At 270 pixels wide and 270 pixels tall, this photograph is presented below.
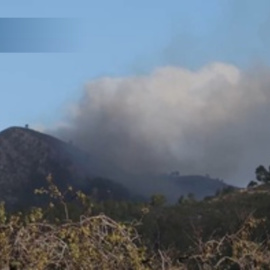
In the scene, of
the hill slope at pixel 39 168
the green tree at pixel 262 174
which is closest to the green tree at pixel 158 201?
the green tree at pixel 262 174

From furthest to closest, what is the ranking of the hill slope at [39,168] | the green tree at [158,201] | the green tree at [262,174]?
1. the hill slope at [39,168]
2. the green tree at [262,174]
3. the green tree at [158,201]

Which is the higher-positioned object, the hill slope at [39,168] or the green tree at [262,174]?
the hill slope at [39,168]

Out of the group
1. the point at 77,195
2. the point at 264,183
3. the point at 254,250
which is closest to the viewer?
the point at 77,195

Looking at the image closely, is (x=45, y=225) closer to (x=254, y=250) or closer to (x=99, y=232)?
(x=99, y=232)

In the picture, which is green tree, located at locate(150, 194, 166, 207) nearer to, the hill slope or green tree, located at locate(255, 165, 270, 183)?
green tree, located at locate(255, 165, 270, 183)

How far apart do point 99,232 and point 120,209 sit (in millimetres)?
62075

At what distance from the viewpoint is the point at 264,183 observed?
9394cm

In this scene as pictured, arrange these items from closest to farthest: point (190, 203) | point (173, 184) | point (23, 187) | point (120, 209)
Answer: point (120, 209) → point (190, 203) → point (23, 187) → point (173, 184)

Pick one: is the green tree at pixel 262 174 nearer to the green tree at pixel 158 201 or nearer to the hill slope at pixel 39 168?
the green tree at pixel 158 201

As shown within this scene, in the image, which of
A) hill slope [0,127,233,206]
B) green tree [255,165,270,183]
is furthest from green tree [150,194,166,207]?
hill slope [0,127,233,206]

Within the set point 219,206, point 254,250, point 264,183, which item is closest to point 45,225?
point 254,250

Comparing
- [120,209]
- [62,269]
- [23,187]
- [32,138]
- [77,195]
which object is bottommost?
[62,269]

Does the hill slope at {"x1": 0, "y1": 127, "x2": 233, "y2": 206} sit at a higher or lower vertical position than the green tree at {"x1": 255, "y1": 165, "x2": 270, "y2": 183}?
higher

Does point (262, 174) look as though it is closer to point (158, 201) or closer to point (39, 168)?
point (158, 201)
